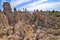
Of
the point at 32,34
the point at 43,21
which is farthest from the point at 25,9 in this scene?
the point at 32,34

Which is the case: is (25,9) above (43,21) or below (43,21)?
above

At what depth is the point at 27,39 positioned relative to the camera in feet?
11.5

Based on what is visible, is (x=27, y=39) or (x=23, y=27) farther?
(x=23, y=27)

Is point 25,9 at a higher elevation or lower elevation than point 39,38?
higher

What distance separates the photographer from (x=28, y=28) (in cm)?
377

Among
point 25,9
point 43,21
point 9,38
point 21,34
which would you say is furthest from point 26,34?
point 43,21

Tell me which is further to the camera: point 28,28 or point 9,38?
point 28,28

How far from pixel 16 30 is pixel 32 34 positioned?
0.35 m

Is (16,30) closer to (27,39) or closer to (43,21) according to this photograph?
(27,39)

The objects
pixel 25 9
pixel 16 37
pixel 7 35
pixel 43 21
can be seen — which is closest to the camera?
pixel 16 37

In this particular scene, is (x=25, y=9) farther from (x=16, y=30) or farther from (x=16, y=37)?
(x=16, y=37)

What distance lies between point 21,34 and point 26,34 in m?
0.10

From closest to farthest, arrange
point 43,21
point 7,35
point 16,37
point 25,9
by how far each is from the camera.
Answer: point 16,37 → point 7,35 → point 25,9 → point 43,21

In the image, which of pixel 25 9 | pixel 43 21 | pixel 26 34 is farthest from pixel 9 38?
pixel 43 21
